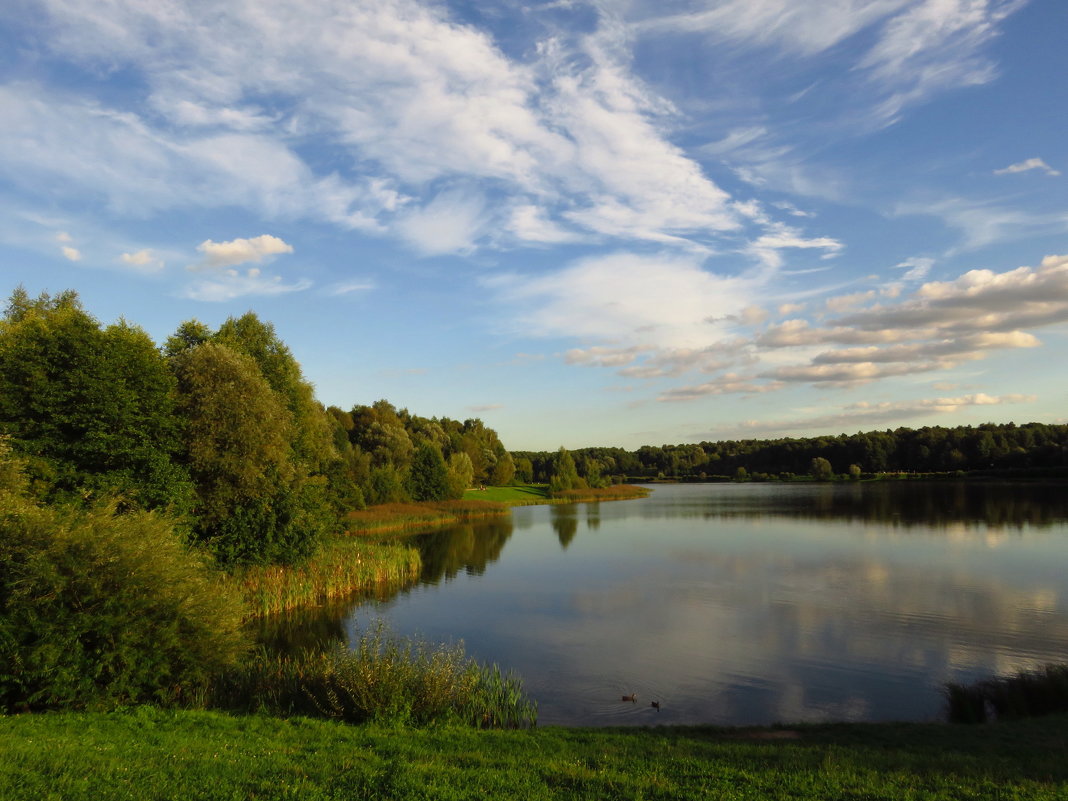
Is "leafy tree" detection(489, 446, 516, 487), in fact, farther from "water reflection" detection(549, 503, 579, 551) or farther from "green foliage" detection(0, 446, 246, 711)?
"green foliage" detection(0, 446, 246, 711)

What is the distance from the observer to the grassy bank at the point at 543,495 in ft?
285

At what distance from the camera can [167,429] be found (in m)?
23.3

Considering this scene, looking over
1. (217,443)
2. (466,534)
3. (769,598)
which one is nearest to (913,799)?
(769,598)

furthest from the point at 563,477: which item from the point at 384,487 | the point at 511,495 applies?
the point at 384,487

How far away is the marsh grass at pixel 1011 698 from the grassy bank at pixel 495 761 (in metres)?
2.02

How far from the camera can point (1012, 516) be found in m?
49.8

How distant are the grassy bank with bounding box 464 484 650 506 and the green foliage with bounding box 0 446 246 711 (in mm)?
69914

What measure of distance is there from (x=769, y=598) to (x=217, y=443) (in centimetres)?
2119

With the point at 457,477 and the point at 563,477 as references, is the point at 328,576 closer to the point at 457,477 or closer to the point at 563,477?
the point at 457,477

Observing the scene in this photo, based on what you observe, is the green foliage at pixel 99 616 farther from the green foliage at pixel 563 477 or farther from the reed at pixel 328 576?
the green foliage at pixel 563 477

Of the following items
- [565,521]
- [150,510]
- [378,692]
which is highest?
[150,510]

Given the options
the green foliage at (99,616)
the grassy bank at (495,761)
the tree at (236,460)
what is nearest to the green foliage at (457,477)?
the tree at (236,460)

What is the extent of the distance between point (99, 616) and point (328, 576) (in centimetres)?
1599

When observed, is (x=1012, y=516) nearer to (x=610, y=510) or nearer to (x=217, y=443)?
(x=610, y=510)
